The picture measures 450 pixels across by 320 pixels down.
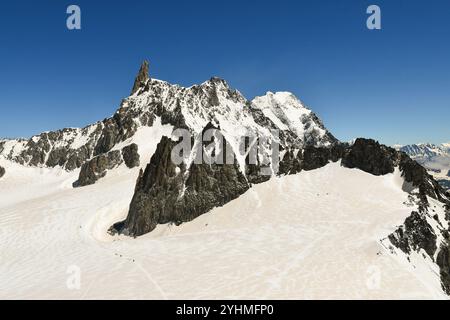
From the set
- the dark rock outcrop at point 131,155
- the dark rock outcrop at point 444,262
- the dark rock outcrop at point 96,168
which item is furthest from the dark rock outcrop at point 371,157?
the dark rock outcrop at point 96,168

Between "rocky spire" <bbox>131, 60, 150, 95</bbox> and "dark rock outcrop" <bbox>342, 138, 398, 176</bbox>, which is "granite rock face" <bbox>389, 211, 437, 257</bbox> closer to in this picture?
"dark rock outcrop" <bbox>342, 138, 398, 176</bbox>

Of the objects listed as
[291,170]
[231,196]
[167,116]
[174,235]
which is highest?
[167,116]

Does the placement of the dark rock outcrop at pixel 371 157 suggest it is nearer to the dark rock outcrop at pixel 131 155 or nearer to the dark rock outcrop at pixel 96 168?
the dark rock outcrop at pixel 131 155

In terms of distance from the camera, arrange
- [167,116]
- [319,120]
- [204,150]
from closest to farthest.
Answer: [204,150] → [167,116] → [319,120]

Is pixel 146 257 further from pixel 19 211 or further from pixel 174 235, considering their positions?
pixel 19 211

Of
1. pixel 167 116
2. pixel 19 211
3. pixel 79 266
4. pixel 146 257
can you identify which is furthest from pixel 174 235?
pixel 167 116

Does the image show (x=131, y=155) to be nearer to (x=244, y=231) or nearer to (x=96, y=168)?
(x=96, y=168)
